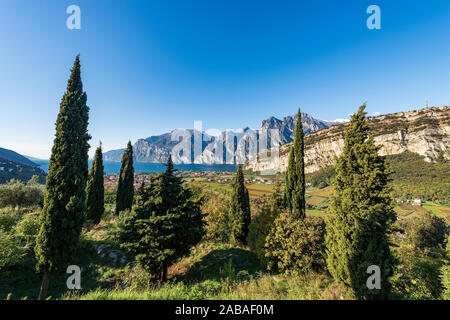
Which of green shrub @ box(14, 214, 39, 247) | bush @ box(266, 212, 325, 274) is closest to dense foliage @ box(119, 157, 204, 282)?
bush @ box(266, 212, 325, 274)

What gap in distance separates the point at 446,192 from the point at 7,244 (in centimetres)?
11412

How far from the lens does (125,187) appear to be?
2517cm

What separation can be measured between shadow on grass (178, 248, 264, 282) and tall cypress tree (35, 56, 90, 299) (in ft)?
25.6

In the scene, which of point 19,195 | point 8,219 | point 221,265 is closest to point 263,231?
point 221,265

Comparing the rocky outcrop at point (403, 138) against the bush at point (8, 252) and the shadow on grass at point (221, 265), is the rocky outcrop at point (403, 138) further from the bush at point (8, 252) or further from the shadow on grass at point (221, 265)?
the bush at point (8, 252)

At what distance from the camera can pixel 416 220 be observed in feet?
112

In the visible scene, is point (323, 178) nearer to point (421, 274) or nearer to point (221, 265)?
point (421, 274)

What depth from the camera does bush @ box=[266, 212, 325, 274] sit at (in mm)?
11016

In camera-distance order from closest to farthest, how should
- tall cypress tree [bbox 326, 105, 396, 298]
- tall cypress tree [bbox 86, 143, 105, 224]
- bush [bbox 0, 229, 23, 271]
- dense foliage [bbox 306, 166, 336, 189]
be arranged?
tall cypress tree [bbox 326, 105, 396, 298], bush [bbox 0, 229, 23, 271], tall cypress tree [bbox 86, 143, 105, 224], dense foliage [bbox 306, 166, 336, 189]

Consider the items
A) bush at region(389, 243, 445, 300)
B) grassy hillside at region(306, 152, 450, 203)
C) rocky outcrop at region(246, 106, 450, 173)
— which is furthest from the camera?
rocky outcrop at region(246, 106, 450, 173)

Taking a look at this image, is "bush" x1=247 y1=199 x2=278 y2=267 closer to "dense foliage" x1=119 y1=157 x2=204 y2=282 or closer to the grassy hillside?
"dense foliage" x1=119 y1=157 x2=204 y2=282
